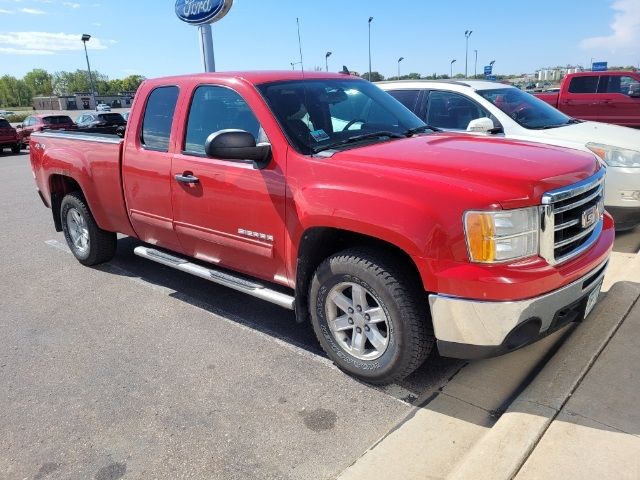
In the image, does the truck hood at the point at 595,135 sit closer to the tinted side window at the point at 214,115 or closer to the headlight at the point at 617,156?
the headlight at the point at 617,156

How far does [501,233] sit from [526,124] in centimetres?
A: 436

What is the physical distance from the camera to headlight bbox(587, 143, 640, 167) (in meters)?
5.68

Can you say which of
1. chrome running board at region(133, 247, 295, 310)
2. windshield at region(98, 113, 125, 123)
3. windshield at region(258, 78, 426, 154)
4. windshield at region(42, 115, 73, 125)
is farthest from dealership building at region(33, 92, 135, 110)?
windshield at region(258, 78, 426, 154)

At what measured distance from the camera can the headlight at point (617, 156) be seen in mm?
5680

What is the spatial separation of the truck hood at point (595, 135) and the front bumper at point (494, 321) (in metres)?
→ 3.61

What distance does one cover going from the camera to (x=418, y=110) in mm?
7055

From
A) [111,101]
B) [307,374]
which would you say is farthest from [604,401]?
[111,101]

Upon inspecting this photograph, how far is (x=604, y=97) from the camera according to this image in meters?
12.6

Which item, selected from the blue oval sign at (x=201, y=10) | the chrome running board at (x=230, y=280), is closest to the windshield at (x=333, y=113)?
the chrome running board at (x=230, y=280)

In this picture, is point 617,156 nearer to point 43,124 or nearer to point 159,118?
Answer: point 159,118

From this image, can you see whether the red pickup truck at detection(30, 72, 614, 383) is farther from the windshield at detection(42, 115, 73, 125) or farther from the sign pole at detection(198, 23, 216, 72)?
the windshield at detection(42, 115, 73, 125)

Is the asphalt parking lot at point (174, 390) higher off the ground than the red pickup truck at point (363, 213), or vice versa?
the red pickup truck at point (363, 213)

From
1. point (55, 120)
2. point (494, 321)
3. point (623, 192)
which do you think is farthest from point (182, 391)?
point (55, 120)

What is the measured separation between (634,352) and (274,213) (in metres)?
2.45
